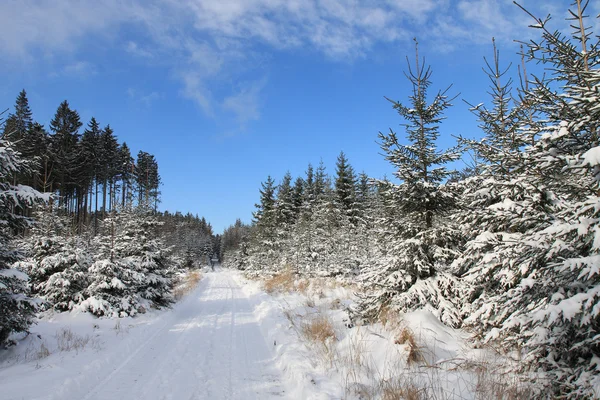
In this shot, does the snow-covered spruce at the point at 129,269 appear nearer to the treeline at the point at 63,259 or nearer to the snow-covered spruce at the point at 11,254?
the treeline at the point at 63,259

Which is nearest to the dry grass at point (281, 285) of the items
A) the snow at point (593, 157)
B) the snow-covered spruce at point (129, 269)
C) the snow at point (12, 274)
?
the snow-covered spruce at point (129, 269)

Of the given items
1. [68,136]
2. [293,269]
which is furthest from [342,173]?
[68,136]

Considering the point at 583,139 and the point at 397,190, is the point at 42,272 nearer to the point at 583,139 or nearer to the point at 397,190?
the point at 397,190

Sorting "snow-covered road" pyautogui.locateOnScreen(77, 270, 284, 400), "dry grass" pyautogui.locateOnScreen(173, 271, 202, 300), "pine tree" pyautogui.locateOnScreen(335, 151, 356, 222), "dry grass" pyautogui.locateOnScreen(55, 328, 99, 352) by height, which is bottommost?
"dry grass" pyautogui.locateOnScreen(173, 271, 202, 300)

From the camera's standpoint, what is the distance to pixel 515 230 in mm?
5855

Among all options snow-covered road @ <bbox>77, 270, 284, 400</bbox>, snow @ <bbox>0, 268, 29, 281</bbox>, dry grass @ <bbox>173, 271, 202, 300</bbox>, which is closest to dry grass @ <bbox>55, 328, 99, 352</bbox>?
snow-covered road @ <bbox>77, 270, 284, 400</bbox>

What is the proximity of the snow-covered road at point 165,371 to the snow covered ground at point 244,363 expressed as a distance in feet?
0.06

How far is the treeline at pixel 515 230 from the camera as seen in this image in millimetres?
3477

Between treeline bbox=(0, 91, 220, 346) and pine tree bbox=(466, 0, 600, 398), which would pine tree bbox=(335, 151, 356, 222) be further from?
pine tree bbox=(466, 0, 600, 398)

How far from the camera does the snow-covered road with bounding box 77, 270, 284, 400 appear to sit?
5207 millimetres

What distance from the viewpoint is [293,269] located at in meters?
26.2

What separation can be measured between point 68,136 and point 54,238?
31.2m

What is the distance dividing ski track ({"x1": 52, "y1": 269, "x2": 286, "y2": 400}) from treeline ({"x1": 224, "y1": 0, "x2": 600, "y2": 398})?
328cm

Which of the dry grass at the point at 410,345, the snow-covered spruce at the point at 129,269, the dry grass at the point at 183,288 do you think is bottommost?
the dry grass at the point at 183,288
